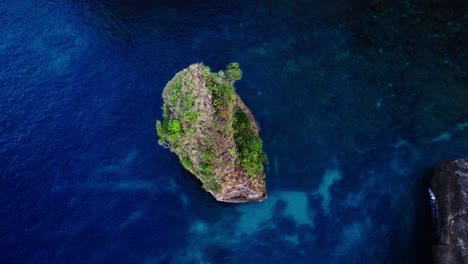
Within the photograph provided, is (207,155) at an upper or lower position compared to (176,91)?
lower

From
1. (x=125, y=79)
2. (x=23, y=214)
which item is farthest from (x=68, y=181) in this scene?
(x=125, y=79)

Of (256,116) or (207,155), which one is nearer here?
(207,155)

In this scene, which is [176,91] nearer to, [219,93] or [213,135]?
[219,93]

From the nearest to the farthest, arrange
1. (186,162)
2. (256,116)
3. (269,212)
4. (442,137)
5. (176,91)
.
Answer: (176,91) → (186,162) → (269,212) → (442,137) → (256,116)

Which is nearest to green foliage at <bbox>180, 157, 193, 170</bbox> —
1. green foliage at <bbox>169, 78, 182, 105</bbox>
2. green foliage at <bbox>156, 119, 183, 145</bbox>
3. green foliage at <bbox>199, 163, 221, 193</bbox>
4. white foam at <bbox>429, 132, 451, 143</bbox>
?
green foliage at <bbox>199, 163, 221, 193</bbox>

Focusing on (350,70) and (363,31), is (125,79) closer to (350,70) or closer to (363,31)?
(350,70)

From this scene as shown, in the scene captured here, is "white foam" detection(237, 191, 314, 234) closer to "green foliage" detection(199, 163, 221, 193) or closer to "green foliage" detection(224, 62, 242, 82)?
"green foliage" detection(199, 163, 221, 193)

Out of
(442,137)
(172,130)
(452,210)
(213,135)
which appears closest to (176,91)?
(172,130)
